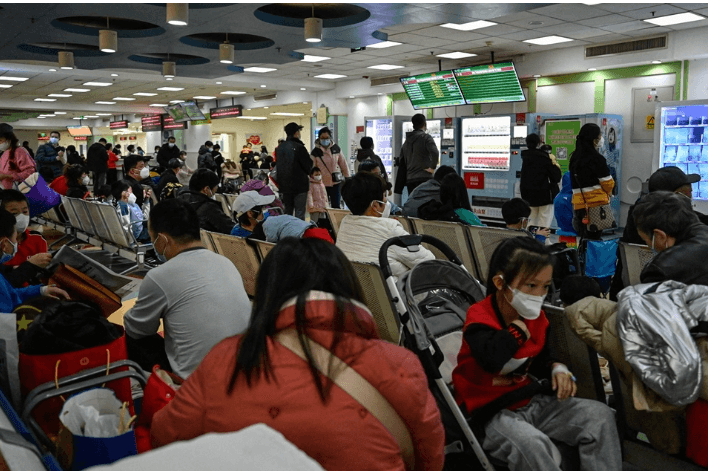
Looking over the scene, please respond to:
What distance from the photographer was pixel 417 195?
5.55 metres

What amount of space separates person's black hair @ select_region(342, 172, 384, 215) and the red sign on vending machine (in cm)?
754

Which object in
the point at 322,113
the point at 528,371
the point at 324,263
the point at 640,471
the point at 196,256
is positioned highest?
the point at 322,113

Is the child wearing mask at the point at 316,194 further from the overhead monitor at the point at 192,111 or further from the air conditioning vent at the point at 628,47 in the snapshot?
the overhead monitor at the point at 192,111

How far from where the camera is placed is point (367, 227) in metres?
3.47

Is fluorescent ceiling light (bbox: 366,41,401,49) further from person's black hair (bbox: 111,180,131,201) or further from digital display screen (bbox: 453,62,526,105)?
person's black hair (bbox: 111,180,131,201)

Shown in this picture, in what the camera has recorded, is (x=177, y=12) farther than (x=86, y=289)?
Yes

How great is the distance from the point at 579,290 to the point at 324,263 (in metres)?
2.44

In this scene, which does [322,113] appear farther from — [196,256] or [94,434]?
[94,434]

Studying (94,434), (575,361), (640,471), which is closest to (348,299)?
(94,434)

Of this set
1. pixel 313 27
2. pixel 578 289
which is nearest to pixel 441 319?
pixel 578 289

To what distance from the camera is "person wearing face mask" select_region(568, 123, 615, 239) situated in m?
5.70

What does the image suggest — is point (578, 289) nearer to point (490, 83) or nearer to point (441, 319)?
point (441, 319)

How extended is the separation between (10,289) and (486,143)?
9048 mm

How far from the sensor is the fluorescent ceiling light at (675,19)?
25.6ft
